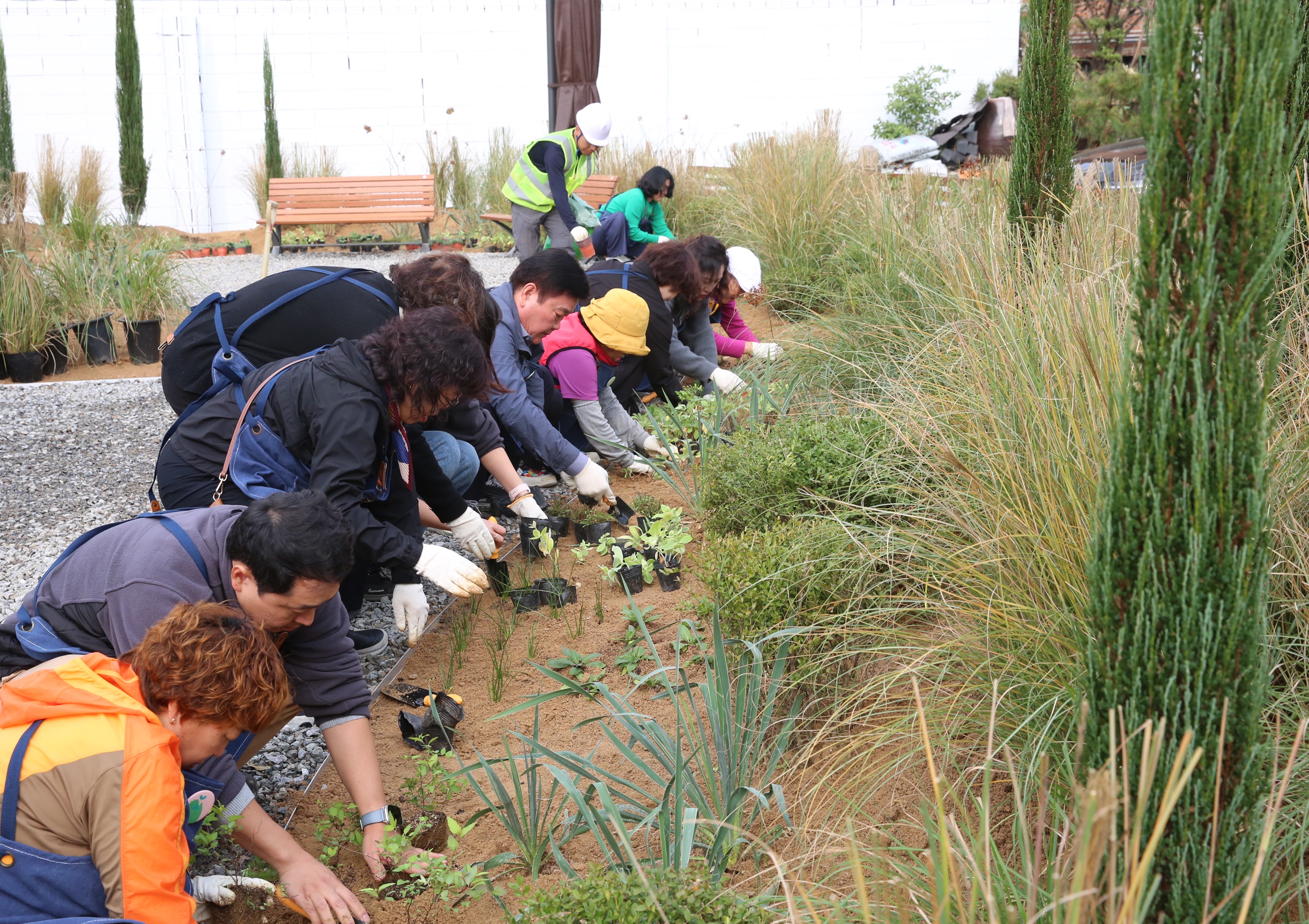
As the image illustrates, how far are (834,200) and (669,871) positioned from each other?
6382 millimetres

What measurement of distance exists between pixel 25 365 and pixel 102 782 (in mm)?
6360

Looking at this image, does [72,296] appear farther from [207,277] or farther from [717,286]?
[717,286]

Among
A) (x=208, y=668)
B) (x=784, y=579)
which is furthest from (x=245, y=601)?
(x=784, y=579)

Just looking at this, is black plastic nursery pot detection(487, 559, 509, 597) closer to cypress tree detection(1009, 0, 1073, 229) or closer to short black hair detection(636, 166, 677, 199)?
cypress tree detection(1009, 0, 1073, 229)

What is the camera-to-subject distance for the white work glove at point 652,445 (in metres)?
4.79

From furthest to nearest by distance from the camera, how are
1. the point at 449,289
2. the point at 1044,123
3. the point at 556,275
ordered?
the point at 1044,123 < the point at 556,275 < the point at 449,289

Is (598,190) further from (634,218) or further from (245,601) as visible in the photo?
(245,601)

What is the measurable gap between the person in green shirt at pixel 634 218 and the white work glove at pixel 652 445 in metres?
2.58

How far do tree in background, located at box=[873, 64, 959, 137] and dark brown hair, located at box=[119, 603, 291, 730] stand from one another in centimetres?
1546

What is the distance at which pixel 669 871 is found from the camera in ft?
5.28

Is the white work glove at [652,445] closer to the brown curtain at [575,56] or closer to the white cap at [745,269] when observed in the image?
the white cap at [745,269]

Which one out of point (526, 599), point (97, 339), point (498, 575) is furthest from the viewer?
point (97, 339)

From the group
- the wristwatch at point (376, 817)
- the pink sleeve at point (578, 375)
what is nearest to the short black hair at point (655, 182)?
the pink sleeve at point (578, 375)

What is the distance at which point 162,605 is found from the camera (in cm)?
197
